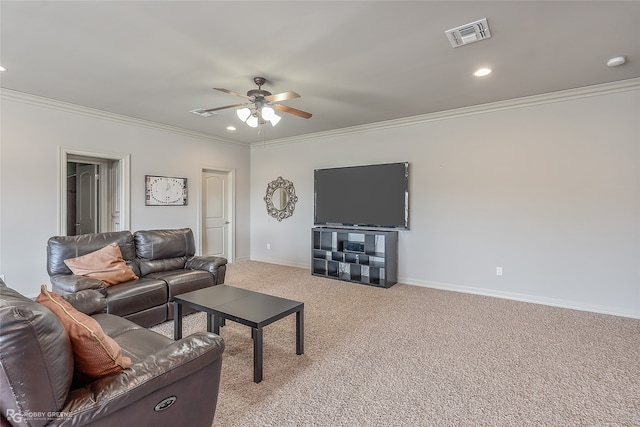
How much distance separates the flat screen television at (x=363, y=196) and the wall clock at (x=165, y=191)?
240 cm

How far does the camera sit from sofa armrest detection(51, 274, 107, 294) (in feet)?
9.18

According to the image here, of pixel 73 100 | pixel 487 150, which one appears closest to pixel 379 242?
pixel 487 150

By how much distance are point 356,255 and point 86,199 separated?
470 cm

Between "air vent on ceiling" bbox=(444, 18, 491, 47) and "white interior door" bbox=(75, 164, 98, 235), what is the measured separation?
554 centimetres

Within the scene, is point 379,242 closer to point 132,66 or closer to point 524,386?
point 524,386

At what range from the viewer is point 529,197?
3.99 meters

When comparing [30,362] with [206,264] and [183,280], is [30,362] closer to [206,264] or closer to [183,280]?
[183,280]

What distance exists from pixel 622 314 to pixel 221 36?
5028 mm

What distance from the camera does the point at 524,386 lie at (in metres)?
2.20

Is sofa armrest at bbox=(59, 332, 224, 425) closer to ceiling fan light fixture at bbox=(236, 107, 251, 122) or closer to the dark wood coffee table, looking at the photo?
the dark wood coffee table

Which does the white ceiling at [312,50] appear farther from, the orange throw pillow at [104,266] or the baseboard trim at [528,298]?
the baseboard trim at [528,298]

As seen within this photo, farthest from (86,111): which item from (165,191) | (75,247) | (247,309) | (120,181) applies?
(247,309)

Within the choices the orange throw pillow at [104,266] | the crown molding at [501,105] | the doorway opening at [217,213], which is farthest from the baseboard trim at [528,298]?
the orange throw pillow at [104,266]

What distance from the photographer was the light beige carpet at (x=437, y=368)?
192 centimetres
